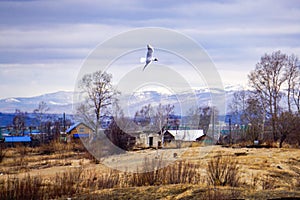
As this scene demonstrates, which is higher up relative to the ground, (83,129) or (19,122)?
(19,122)

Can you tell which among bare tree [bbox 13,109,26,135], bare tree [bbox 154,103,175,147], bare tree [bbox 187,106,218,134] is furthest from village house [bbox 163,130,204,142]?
bare tree [bbox 13,109,26,135]

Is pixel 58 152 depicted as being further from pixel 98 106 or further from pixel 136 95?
pixel 136 95

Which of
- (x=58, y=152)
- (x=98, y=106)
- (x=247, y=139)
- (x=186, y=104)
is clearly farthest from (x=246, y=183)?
(x=247, y=139)

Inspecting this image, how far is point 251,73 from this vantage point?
109 feet

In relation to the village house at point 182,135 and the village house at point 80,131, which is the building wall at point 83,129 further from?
the village house at point 182,135

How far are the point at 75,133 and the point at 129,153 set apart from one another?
12310 mm

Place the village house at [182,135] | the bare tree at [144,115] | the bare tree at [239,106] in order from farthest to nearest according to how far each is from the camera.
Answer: the bare tree at [239,106], the village house at [182,135], the bare tree at [144,115]

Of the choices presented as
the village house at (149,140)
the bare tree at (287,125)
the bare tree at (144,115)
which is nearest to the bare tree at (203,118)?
the bare tree at (144,115)

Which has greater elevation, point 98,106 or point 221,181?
point 98,106

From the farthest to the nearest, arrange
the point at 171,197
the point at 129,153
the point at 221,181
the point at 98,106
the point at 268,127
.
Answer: the point at 268,127 < the point at 98,106 < the point at 129,153 < the point at 221,181 < the point at 171,197

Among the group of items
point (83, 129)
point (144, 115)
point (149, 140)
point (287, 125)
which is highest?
point (144, 115)

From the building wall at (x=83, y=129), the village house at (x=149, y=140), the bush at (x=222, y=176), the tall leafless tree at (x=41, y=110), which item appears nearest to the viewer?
the bush at (x=222, y=176)

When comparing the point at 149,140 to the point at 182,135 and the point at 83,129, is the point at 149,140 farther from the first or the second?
the point at 83,129

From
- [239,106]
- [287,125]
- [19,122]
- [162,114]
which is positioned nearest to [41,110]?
[19,122]
